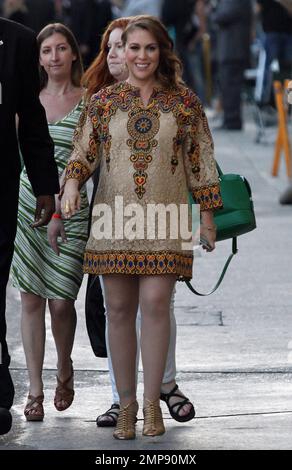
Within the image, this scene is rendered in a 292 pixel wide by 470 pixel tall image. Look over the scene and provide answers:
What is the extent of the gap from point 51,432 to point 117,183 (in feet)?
3.62

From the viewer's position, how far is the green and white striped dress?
286 inches

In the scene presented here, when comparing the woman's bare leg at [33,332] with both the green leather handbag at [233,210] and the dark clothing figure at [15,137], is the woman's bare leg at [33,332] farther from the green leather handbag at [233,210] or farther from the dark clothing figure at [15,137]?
the green leather handbag at [233,210]

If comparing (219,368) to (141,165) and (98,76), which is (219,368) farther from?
(141,165)

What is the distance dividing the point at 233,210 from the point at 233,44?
533 inches

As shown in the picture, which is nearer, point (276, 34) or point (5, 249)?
point (5, 249)

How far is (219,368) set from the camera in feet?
27.1

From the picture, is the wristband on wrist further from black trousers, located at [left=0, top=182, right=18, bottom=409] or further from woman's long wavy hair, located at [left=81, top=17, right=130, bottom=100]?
woman's long wavy hair, located at [left=81, top=17, right=130, bottom=100]

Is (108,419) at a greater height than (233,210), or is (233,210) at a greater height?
(233,210)

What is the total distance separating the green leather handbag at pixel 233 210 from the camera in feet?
23.4

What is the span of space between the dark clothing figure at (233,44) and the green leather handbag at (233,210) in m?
13.3

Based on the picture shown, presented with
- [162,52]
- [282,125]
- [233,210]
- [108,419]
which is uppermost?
[162,52]

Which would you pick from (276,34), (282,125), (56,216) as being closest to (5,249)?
(56,216)

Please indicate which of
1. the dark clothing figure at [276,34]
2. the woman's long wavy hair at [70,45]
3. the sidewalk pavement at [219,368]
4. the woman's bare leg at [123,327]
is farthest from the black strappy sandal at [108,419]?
the dark clothing figure at [276,34]

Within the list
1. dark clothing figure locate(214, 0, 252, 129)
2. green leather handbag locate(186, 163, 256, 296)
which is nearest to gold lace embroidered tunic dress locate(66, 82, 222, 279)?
green leather handbag locate(186, 163, 256, 296)
